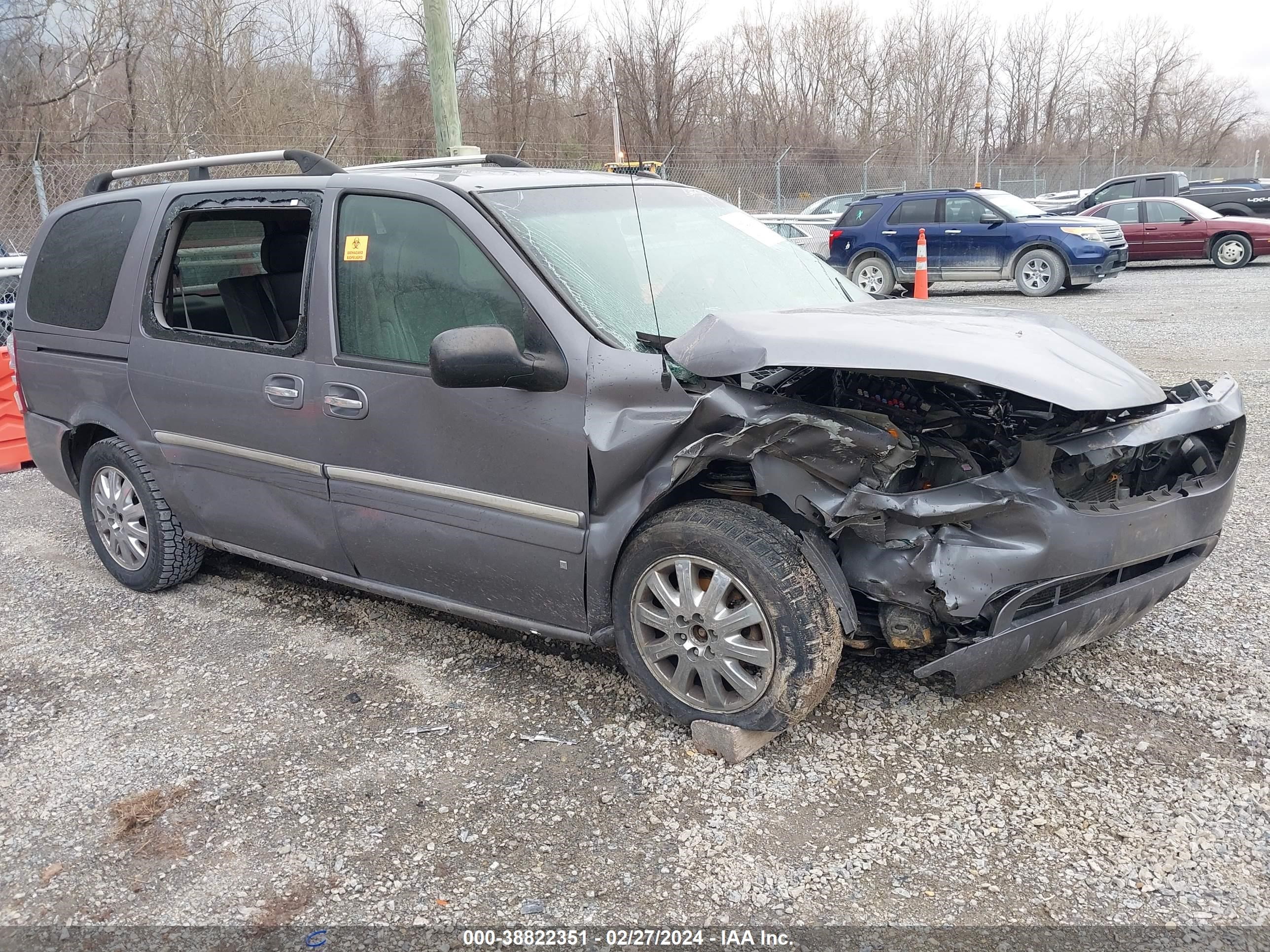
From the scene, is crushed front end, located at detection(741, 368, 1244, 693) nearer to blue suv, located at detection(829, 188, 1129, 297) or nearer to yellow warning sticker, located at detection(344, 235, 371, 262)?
yellow warning sticker, located at detection(344, 235, 371, 262)

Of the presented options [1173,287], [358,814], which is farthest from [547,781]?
[1173,287]

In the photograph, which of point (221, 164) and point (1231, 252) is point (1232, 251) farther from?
point (221, 164)

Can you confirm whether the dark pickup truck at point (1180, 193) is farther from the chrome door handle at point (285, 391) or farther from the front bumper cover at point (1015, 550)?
the chrome door handle at point (285, 391)

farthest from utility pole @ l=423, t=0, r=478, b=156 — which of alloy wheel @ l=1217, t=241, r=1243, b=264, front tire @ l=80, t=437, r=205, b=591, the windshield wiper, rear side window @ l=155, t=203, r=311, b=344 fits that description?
alloy wheel @ l=1217, t=241, r=1243, b=264

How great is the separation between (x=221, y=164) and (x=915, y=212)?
12.9 metres

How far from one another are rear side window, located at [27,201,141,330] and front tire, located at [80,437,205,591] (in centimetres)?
61

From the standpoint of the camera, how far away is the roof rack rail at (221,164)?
12.9ft

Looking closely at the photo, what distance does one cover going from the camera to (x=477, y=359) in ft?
9.81

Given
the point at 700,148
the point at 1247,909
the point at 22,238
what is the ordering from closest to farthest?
the point at 1247,909
the point at 22,238
the point at 700,148

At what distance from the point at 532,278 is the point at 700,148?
28.7 meters

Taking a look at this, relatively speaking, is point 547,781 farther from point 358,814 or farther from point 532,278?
point 532,278

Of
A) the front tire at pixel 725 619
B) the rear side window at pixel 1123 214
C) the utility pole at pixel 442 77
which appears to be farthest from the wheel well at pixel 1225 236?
the front tire at pixel 725 619

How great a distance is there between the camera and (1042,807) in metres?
2.73

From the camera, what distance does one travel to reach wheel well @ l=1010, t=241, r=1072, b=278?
1453 cm
